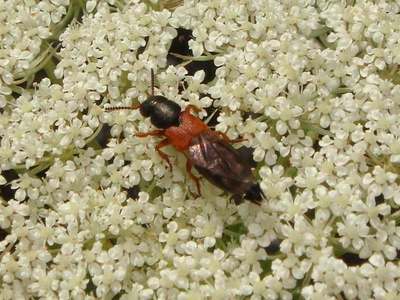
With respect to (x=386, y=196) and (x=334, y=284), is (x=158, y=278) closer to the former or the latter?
(x=334, y=284)

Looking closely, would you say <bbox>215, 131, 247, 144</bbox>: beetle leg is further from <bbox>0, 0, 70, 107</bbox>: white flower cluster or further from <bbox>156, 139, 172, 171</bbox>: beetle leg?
<bbox>0, 0, 70, 107</bbox>: white flower cluster

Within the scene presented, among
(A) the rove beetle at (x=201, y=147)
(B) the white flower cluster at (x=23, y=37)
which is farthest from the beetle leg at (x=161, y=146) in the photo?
(B) the white flower cluster at (x=23, y=37)

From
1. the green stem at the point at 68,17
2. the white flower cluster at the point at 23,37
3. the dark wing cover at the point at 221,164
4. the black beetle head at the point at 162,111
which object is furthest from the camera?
the green stem at the point at 68,17

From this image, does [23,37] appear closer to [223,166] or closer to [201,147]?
[201,147]

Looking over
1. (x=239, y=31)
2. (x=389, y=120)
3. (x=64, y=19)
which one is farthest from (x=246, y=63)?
(x=64, y=19)

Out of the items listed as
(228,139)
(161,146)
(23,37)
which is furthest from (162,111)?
(23,37)

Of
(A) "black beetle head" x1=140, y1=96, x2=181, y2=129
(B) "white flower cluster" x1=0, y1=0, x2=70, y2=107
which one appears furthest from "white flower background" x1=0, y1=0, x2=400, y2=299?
Result: (A) "black beetle head" x1=140, y1=96, x2=181, y2=129

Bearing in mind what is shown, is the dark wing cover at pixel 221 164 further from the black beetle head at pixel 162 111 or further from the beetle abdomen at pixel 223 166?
the black beetle head at pixel 162 111
